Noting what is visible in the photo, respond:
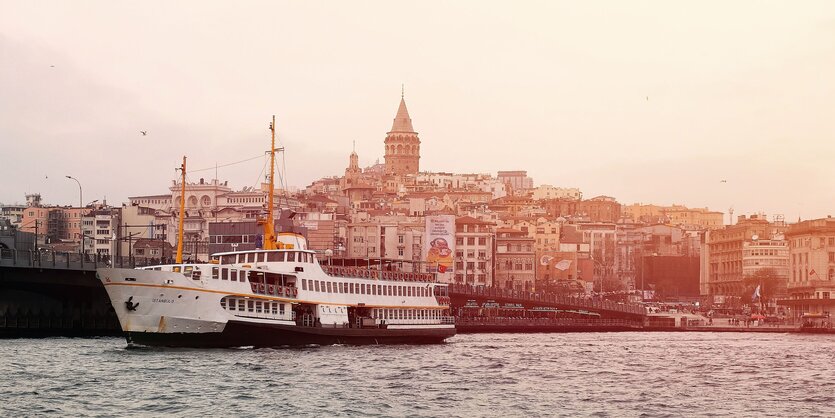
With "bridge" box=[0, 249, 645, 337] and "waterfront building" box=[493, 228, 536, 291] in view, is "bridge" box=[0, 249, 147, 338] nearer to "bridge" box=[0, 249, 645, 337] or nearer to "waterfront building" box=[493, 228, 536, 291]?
"bridge" box=[0, 249, 645, 337]

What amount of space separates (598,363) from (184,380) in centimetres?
2822

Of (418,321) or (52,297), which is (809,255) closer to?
(418,321)

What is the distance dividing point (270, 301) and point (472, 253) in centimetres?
11607

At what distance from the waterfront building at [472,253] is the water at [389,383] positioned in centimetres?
10238

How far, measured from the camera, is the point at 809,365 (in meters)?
80.8

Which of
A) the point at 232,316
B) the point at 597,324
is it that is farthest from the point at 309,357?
the point at 597,324

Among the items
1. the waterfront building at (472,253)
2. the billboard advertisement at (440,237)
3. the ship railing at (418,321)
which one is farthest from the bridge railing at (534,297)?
the ship railing at (418,321)

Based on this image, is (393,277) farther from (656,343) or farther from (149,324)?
(656,343)

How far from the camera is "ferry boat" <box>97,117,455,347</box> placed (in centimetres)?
6838

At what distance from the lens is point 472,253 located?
187750mm

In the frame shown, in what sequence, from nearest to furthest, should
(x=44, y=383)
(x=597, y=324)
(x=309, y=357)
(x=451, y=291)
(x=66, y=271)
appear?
(x=44, y=383) < (x=309, y=357) < (x=66, y=271) < (x=451, y=291) < (x=597, y=324)

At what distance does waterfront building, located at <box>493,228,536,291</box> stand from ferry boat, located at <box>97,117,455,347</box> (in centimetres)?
10892

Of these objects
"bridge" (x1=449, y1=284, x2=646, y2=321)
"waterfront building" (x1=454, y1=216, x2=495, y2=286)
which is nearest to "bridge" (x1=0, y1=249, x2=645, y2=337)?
"bridge" (x1=449, y1=284, x2=646, y2=321)

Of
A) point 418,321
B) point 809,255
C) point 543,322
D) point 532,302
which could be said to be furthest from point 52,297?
point 809,255
